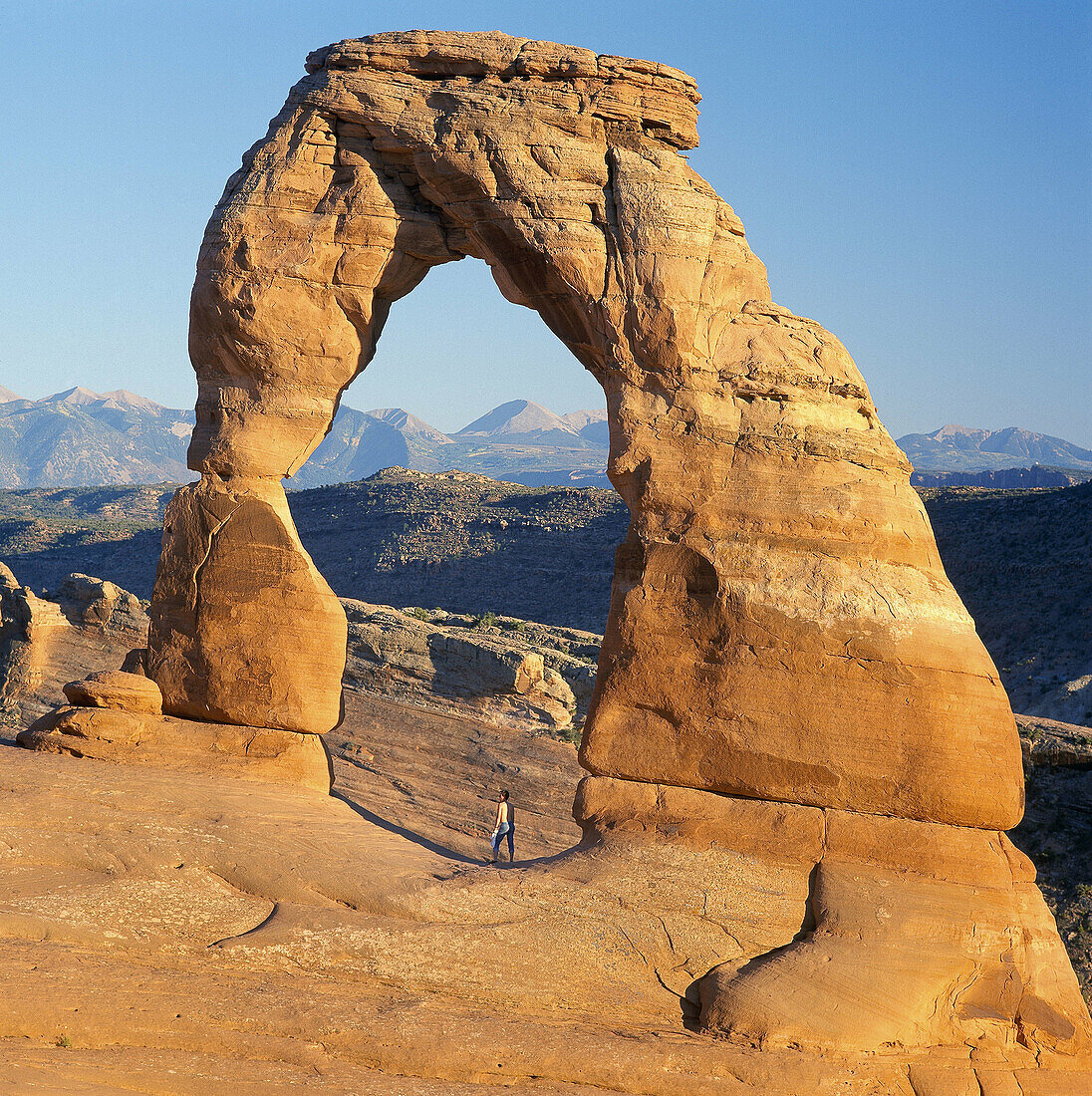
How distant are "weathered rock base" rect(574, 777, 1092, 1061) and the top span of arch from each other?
7615 millimetres

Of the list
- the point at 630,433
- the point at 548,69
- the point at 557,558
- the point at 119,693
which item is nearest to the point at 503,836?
the point at 119,693

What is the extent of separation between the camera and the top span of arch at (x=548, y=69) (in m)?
12.8

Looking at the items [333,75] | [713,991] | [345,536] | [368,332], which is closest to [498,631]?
[368,332]

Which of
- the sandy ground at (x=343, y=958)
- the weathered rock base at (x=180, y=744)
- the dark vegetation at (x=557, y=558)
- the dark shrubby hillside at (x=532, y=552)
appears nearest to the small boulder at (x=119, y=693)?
the weathered rock base at (x=180, y=744)

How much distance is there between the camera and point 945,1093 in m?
9.26

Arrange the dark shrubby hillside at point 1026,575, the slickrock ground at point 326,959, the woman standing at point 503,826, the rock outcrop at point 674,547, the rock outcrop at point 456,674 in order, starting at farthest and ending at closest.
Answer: the dark shrubby hillside at point 1026,575
the rock outcrop at point 456,674
the woman standing at point 503,826
the rock outcrop at point 674,547
the slickrock ground at point 326,959

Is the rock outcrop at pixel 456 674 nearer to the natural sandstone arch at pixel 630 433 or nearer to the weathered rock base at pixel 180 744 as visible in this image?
the weathered rock base at pixel 180 744

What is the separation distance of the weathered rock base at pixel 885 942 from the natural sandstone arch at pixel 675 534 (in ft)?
0.09

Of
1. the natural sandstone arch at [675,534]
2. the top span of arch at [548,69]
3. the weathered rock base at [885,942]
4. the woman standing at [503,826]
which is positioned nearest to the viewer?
the weathered rock base at [885,942]

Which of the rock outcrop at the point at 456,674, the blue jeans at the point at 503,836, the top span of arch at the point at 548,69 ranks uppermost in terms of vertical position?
the top span of arch at the point at 548,69

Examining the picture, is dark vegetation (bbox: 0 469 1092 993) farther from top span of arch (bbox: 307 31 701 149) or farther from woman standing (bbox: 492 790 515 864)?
top span of arch (bbox: 307 31 701 149)

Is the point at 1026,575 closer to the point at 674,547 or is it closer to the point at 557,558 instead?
the point at 557,558

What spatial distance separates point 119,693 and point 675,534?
6.93 meters

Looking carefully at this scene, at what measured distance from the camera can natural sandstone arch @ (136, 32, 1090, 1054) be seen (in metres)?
10.3
